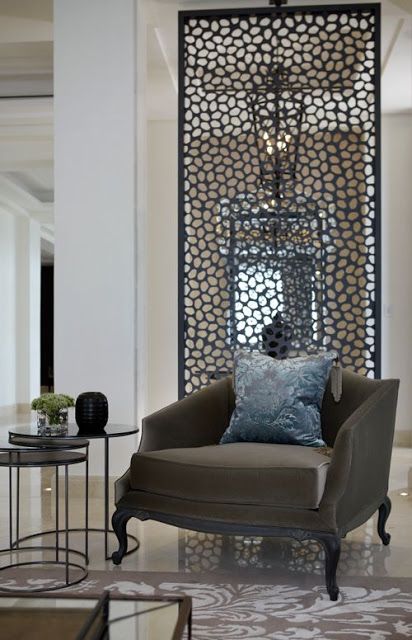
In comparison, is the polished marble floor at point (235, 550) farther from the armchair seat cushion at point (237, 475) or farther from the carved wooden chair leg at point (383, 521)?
the armchair seat cushion at point (237, 475)

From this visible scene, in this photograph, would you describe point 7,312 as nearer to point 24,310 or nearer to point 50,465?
point 24,310

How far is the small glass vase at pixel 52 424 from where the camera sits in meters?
3.45

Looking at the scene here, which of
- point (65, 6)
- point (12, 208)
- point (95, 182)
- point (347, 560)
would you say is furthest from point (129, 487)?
point (12, 208)

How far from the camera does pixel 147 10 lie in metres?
5.54

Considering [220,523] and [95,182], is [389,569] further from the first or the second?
[95,182]

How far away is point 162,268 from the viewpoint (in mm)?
7621

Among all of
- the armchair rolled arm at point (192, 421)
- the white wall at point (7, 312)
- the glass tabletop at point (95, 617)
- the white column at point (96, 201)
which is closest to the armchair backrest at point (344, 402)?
the armchair rolled arm at point (192, 421)

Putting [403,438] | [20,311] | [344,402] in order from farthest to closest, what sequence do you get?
1. [20,311]
2. [403,438]
3. [344,402]

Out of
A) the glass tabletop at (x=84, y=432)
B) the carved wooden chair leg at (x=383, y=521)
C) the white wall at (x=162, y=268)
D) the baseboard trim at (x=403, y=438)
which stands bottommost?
the baseboard trim at (x=403, y=438)

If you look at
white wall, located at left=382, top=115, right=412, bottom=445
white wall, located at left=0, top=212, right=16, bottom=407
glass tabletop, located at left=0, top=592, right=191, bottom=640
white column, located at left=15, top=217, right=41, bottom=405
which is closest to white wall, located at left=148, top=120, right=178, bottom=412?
white wall, located at left=382, top=115, right=412, bottom=445

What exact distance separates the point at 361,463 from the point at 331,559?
43cm

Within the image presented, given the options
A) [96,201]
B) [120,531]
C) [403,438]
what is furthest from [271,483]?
[403,438]

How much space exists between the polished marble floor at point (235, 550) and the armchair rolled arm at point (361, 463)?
9.5 inches

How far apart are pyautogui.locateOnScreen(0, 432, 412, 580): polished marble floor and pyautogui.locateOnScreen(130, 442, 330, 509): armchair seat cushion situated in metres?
0.34
